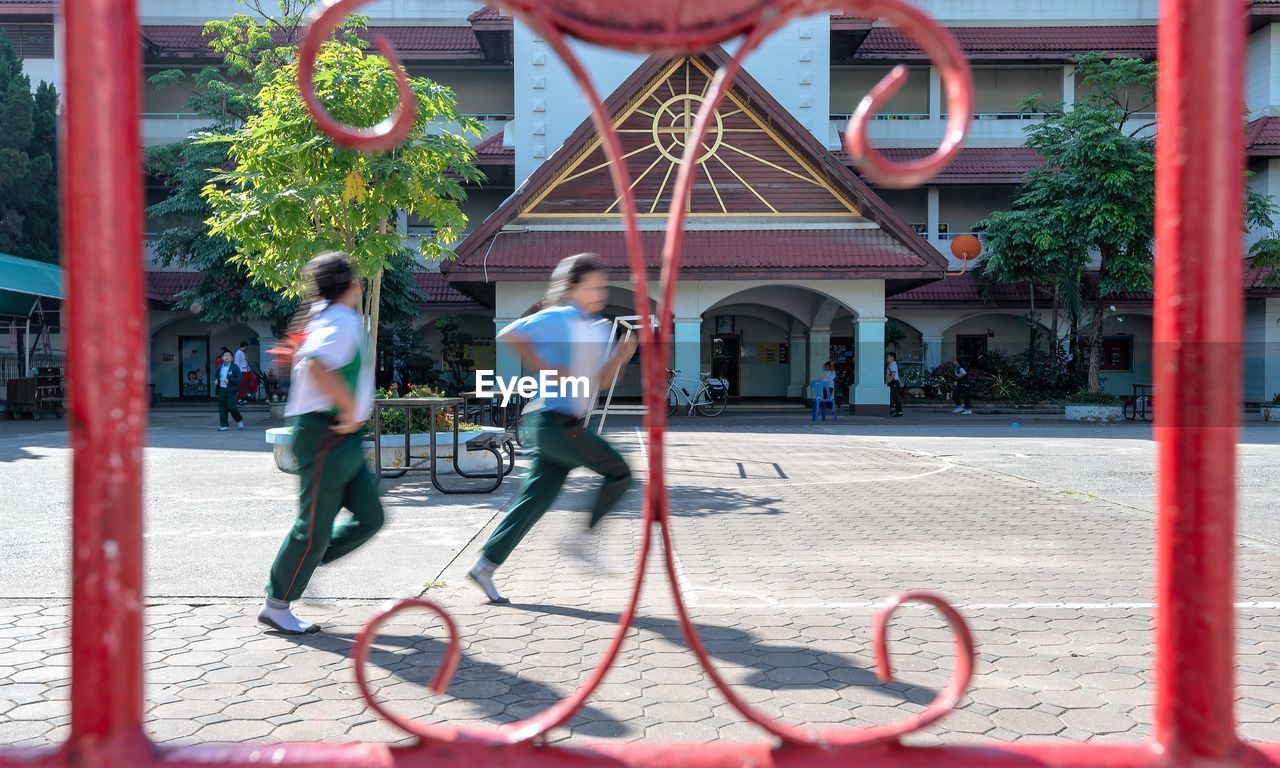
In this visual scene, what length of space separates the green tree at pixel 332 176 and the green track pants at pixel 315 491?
6030 millimetres

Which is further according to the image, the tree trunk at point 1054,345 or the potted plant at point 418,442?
the tree trunk at point 1054,345

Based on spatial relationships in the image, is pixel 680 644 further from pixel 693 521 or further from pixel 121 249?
pixel 693 521

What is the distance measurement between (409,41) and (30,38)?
12153 mm

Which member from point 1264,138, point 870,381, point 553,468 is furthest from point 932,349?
point 553,468

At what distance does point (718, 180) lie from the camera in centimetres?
2355

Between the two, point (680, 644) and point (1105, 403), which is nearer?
point (680, 644)

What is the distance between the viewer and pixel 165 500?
910 cm

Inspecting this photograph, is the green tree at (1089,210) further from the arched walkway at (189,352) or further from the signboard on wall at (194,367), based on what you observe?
the signboard on wall at (194,367)

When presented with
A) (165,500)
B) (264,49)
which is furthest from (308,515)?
(264,49)

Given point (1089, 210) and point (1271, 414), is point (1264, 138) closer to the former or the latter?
point (1089, 210)

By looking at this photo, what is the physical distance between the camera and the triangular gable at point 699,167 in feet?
75.3

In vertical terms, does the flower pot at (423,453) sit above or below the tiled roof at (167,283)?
below

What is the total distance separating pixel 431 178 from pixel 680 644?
7.74 metres

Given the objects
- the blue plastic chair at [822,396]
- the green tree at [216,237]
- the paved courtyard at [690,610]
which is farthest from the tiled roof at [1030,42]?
the paved courtyard at [690,610]
